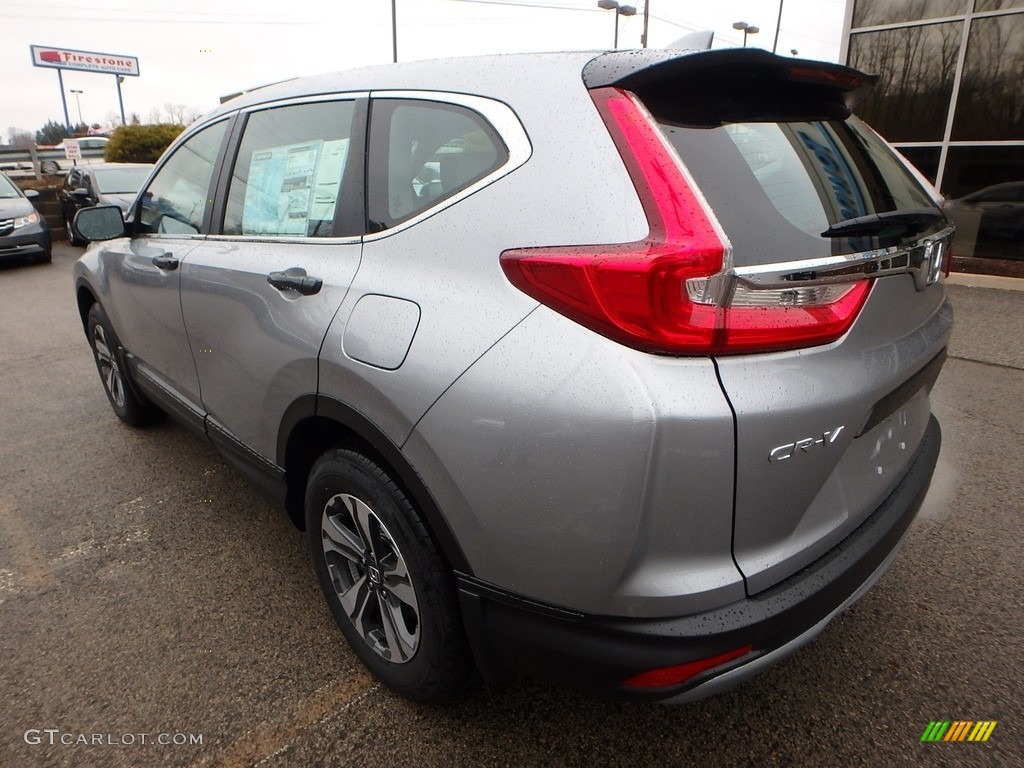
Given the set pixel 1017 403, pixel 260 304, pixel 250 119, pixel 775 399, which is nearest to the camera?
pixel 775 399

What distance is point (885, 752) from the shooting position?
180 cm

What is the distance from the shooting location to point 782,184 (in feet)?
4.85

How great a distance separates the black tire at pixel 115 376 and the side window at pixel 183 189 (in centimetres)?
83

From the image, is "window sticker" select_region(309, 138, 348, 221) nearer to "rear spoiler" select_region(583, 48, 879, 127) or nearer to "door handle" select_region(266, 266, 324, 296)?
"door handle" select_region(266, 266, 324, 296)

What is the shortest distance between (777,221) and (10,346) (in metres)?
7.02

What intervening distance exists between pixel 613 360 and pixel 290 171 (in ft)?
5.06

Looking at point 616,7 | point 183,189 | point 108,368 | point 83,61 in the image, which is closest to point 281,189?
point 183,189

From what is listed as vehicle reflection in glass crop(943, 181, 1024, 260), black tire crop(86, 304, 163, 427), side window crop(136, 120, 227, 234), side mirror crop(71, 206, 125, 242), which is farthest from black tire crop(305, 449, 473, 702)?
vehicle reflection in glass crop(943, 181, 1024, 260)

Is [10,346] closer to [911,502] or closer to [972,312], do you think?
[911,502]

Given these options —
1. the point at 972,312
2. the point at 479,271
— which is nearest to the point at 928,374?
the point at 479,271

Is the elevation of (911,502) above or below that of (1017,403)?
above

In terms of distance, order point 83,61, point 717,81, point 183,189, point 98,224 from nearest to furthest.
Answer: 1. point 717,81
2. point 183,189
3. point 98,224
4. point 83,61

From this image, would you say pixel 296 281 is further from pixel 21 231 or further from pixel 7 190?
pixel 7 190

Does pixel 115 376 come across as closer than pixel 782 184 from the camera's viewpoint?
No
